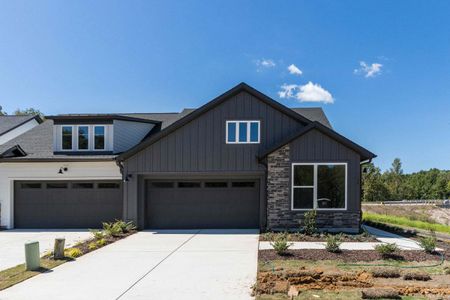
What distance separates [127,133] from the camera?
1700cm

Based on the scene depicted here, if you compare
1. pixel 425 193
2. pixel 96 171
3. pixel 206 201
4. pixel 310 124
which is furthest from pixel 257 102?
pixel 425 193

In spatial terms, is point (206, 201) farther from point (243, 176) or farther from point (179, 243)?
point (179, 243)

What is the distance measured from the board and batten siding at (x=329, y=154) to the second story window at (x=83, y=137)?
28.8 ft

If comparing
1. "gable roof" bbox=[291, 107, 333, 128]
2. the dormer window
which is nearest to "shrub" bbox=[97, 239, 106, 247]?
the dormer window

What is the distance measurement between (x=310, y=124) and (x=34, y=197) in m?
11.5

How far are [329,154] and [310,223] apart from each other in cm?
253

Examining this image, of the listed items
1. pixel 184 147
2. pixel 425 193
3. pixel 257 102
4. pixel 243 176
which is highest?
pixel 257 102

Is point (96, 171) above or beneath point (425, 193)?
above

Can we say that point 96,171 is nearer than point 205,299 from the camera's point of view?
No

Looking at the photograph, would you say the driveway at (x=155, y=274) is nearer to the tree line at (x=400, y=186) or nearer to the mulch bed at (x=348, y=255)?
the mulch bed at (x=348, y=255)

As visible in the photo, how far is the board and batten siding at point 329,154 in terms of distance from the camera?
13.3m

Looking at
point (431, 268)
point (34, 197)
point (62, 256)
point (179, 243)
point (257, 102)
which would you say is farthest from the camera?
point (34, 197)

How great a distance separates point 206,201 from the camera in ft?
49.1

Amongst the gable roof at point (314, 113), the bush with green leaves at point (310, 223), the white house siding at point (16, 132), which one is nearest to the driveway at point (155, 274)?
the bush with green leaves at point (310, 223)
